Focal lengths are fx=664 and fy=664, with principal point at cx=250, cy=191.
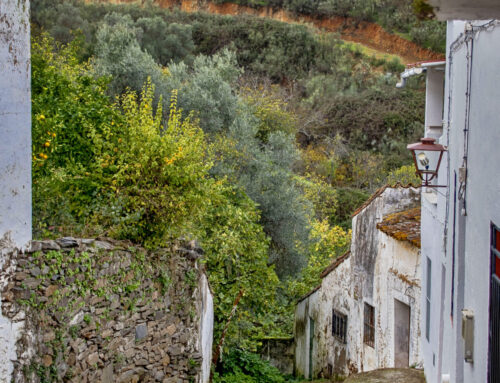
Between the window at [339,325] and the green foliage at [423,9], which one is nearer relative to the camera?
the green foliage at [423,9]

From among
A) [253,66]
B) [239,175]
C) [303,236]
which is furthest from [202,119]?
[253,66]

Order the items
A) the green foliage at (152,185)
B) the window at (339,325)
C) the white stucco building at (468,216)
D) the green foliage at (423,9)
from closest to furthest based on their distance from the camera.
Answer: the green foliage at (423,9) → the white stucco building at (468,216) → the green foliage at (152,185) → the window at (339,325)

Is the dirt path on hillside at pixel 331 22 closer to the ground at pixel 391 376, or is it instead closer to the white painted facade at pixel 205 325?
the white painted facade at pixel 205 325

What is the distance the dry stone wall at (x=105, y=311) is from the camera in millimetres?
6938

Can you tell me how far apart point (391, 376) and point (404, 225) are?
3.61 m

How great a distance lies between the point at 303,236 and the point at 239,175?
2.75 meters

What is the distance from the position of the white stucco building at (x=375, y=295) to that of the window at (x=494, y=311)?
671 centimetres

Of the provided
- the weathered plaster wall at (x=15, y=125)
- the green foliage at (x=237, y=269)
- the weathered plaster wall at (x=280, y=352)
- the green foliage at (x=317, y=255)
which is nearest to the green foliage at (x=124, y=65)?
the green foliage at (x=237, y=269)

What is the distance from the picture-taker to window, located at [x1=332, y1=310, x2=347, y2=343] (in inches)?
618

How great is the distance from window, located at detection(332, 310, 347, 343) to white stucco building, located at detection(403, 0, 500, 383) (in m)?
6.09

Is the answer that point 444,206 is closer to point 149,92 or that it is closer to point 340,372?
point 149,92

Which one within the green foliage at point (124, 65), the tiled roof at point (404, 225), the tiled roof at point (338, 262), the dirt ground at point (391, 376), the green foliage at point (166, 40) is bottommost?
the dirt ground at point (391, 376)

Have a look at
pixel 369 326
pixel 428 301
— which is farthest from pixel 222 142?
pixel 428 301

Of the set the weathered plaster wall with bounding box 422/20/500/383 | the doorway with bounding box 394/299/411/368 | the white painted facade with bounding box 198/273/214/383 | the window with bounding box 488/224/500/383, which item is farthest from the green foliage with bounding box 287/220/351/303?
the window with bounding box 488/224/500/383
